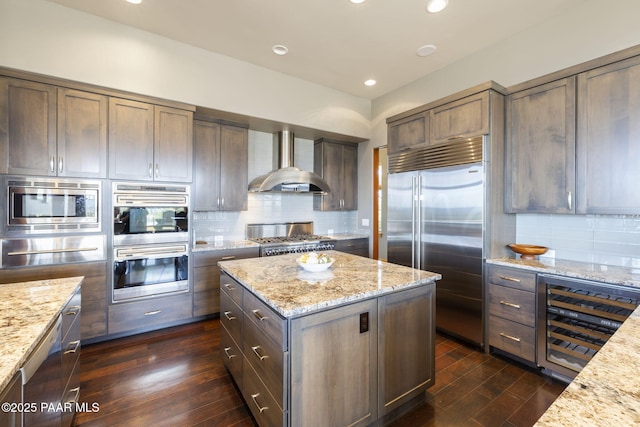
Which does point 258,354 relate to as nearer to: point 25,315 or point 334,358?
point 334,358

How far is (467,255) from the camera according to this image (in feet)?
9.50

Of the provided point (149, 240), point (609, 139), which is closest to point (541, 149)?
point (609, 139)

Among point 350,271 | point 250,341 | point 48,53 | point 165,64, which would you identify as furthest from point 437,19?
point 48,53

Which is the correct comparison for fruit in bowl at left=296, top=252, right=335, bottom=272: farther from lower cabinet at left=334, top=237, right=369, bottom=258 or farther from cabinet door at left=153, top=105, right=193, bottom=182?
lower cabinet at left=334, top=237, right=369, bottom=258

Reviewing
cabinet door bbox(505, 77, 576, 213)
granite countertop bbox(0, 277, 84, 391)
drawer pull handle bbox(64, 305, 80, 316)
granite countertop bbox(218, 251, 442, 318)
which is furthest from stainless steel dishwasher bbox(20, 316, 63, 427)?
cabinet door bbox(505, 77, 576, 213)

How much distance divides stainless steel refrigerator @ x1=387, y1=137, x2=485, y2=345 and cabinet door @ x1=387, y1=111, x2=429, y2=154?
0.13 meters

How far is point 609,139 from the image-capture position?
2.30 meters

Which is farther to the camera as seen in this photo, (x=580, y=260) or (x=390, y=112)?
(x=390, y=112)

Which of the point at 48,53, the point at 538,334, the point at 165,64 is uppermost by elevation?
the point at 165,64

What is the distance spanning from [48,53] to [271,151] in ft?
8.70

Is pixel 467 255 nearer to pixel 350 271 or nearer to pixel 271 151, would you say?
pixel 350 271

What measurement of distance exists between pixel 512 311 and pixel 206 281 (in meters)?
3.28

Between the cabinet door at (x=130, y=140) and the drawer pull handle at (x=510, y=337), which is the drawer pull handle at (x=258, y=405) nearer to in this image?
the drawer pull handle at (x=510, y=337)

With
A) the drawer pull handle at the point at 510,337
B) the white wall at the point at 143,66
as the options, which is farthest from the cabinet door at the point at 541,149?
the white wall at the point at 143,66
